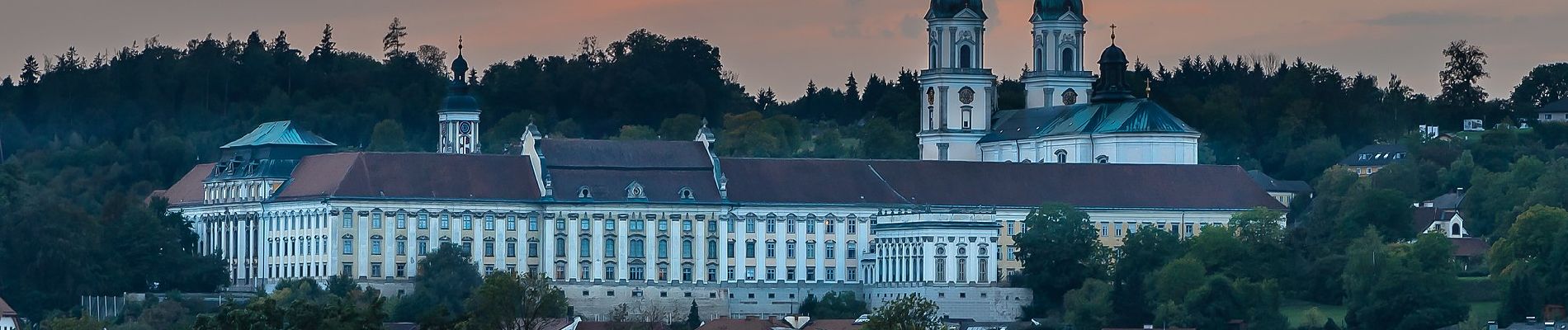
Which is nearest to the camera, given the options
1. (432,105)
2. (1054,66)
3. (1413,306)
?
(1413,306)

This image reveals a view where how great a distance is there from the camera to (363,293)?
12031cm

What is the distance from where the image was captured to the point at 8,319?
117250 millimetres

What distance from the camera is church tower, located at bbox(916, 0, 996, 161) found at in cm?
14638

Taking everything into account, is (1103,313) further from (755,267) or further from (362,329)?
(362,329)

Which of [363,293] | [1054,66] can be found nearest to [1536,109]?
[1054,66]

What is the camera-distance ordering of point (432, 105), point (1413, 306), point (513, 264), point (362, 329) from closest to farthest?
point (362, 329)
point (1413, 306)
point (513, 264)
point (432, 105)

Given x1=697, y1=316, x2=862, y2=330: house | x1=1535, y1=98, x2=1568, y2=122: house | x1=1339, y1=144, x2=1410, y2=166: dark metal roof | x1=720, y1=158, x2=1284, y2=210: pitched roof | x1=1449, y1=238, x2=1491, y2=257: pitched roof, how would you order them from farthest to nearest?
x1=1535, y1=98, x2=1568, y2=122: house
x1=1339, y1=144, x2=1410, y2=166: dark metal roof
x1=1449, y1=238, x2=1491, y2=257: pitched roof
x1=720, y1=158, x2=1284, y2=210: pitched roof
x1=697, y1=316, x2=862, y2=330: house

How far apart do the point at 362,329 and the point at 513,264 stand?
32.5 m

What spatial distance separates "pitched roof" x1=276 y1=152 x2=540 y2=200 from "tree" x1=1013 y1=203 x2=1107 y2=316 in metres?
15.0

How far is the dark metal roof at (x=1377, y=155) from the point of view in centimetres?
16488

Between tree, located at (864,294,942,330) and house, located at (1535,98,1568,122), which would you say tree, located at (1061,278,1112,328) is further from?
house, located at (1535,98,1568,122)

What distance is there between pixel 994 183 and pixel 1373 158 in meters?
36.2

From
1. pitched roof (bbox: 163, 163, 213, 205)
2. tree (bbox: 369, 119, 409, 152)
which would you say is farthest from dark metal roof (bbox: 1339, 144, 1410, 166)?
pitched roof (bbox: 163, 163, 213, 205)

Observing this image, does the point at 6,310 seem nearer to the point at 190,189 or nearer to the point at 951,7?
the point at 190,189
